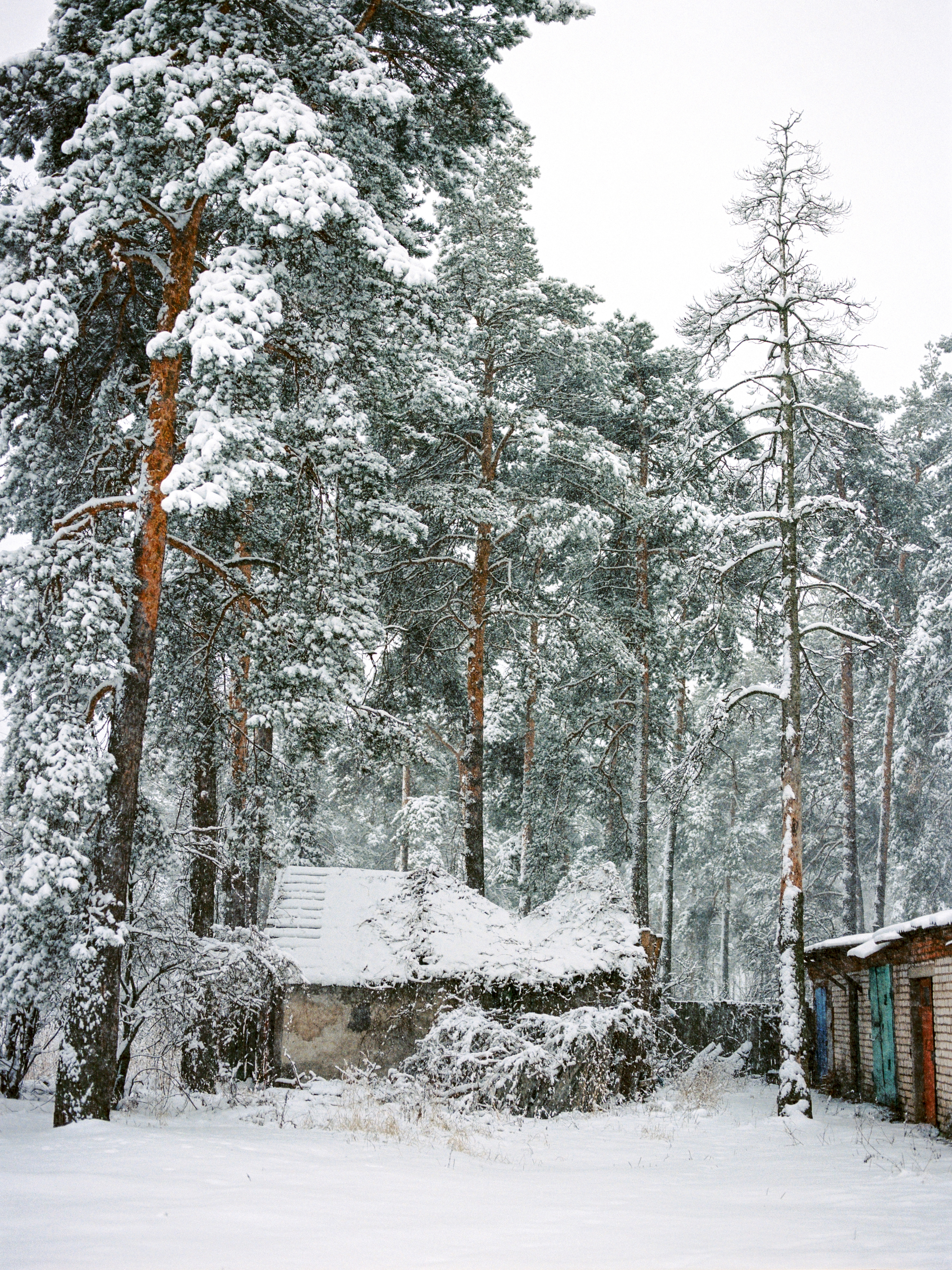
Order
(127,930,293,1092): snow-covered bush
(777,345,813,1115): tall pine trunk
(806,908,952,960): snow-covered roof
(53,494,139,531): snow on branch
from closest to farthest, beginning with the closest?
Answer: (53,494,139,531): snow on branch
(127,930,293,1092): snow-covered bush
(806,908,952,960): snow-covered roof
(777,345,813,1115): tall pine trunk

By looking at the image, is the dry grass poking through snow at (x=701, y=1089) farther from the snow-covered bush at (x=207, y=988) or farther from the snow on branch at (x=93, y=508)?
the snow on branch at (x=93, y=508)

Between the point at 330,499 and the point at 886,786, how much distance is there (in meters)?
21.0

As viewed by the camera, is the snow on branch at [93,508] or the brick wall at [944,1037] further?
the brick wall at [944,1037]

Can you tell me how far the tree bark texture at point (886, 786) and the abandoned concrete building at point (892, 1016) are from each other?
19.6 feet

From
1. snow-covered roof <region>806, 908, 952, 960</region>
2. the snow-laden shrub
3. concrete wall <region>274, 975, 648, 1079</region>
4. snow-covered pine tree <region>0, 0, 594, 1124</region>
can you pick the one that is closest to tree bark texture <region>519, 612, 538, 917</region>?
snow-covered roof <region>806, 908, 952, 960</region>

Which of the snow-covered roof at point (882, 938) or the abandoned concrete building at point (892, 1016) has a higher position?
the snow-covered roof at point (882, 938)

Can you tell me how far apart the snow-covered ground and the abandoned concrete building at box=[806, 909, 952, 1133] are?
2.10 meters

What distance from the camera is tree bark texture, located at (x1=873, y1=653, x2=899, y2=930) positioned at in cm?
2609

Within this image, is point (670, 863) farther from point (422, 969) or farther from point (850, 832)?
point (422, 969)

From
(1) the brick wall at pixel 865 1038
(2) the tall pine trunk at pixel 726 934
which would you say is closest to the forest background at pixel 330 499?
(1) the brick wall at pixel 865 1038

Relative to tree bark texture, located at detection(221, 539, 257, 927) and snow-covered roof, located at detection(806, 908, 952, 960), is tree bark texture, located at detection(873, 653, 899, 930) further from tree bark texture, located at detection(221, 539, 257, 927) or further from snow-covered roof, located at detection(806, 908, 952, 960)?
tree bark texture, located at detection(221, 539, 257, 927)

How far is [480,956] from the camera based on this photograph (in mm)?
14781

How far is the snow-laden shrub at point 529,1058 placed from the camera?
1273 cm

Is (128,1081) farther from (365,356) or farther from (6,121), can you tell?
(6,121)
